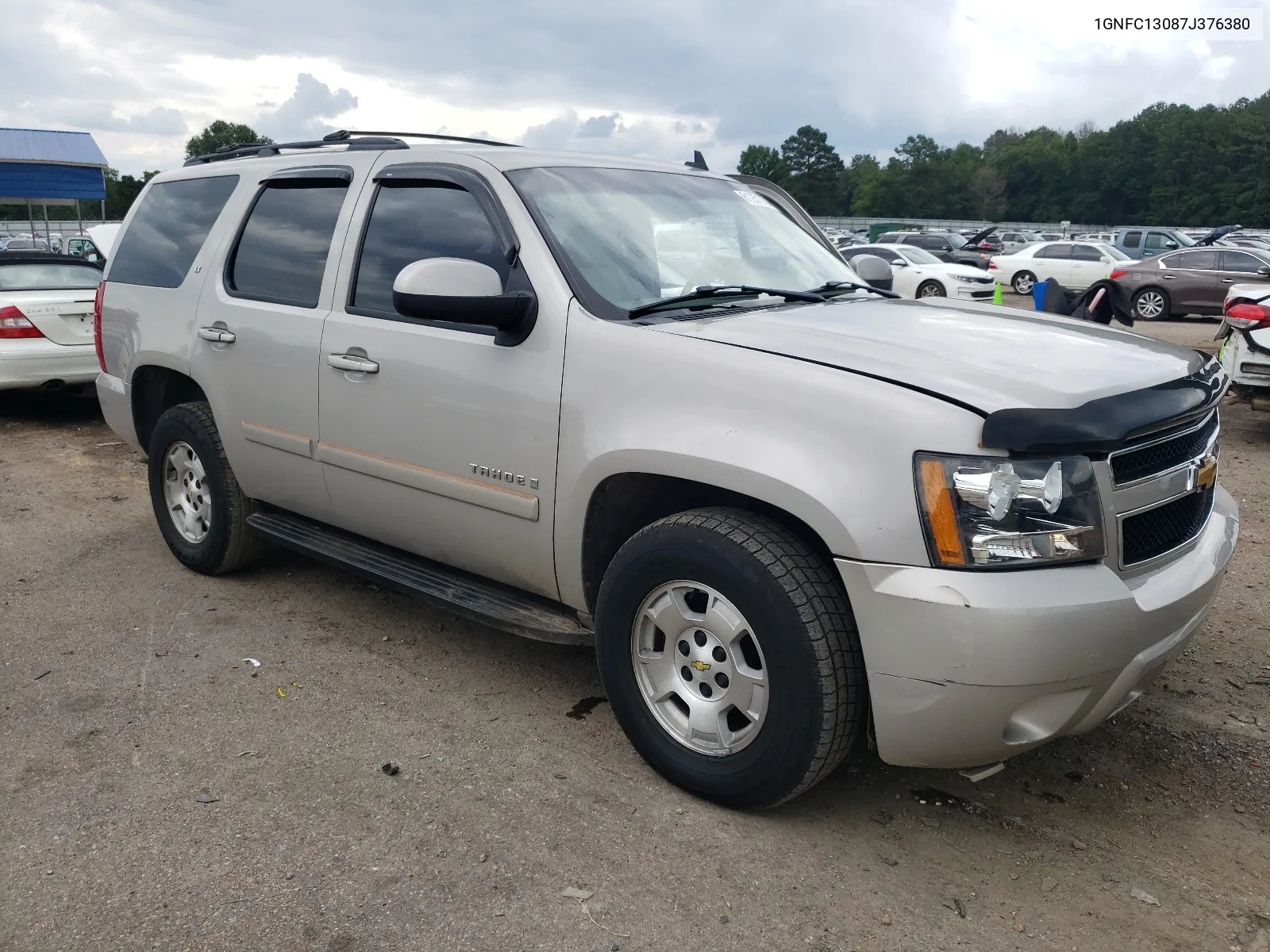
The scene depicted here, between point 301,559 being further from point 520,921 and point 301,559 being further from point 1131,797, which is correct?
point 1131,797

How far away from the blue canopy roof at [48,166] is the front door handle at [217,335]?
143 feet

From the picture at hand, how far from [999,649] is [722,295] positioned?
60.9 inches

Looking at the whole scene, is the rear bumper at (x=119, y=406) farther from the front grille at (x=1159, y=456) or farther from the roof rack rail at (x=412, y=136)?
the front grille at (x=1159, y=456)

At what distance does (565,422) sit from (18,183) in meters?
46.0

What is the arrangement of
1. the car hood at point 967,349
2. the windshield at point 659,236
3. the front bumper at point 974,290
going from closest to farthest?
the car hood at point 967,349 → the windshield at point 659,236 → the front bumper at point 974,290

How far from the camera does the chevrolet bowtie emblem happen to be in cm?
300

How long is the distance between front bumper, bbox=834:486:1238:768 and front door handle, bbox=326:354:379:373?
1.97 m

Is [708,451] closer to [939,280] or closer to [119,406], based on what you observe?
[119,406]

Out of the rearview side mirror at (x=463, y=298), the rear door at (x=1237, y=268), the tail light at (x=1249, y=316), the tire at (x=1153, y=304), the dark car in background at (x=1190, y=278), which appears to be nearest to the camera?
the rearview side mirror at (x=463, y=298)

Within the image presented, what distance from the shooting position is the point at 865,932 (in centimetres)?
254

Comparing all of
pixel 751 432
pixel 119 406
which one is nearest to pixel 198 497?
pixel 119 406

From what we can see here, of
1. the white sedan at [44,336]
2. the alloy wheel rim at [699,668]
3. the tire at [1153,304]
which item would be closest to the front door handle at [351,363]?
the alloy wheel rim at [699,668]

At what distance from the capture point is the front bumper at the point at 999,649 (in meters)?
2.48

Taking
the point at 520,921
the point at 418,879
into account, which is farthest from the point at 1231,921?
the point at 418,879
